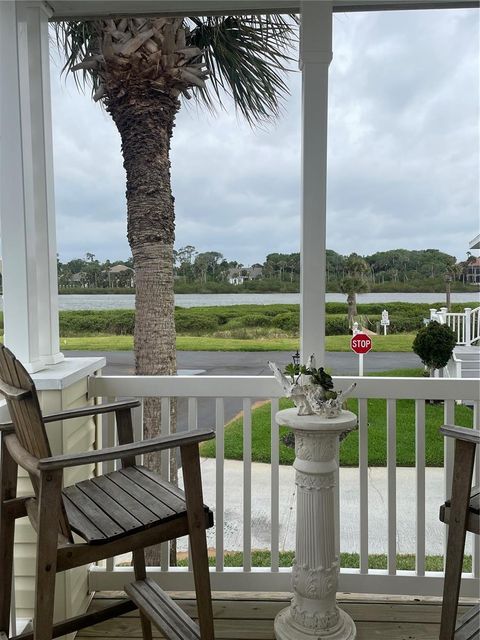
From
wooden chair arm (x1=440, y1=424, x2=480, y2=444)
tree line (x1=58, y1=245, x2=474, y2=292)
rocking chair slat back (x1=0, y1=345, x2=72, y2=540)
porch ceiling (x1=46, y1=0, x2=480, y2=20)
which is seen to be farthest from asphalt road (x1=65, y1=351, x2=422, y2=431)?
porch ceiling (x1=46, y1=0, x2=480, y2=20)

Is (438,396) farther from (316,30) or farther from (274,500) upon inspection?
(316,30)

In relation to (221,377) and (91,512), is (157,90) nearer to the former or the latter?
(221,377)

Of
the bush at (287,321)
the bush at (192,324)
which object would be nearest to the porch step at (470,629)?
the bush at (287,321)

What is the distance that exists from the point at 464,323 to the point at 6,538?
95.2 inches

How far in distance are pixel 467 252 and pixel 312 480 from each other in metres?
1.80

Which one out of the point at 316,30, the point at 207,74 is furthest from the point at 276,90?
the point at 316,30

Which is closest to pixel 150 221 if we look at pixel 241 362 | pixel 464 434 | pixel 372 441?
pixel 241 362

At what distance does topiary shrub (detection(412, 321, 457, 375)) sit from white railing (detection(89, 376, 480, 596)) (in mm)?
475

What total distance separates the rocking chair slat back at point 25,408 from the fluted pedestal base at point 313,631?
109 centimetres

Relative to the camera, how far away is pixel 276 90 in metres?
3.44

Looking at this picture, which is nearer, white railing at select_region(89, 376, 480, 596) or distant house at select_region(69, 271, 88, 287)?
white railing at select_region(89, 376, 480, 596)

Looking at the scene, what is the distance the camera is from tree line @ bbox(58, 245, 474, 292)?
2.90 meters

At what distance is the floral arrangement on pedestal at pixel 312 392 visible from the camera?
185 cm

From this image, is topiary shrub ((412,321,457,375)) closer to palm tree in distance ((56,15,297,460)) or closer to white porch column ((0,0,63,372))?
palm tree in distance ((56,15,297,460))
